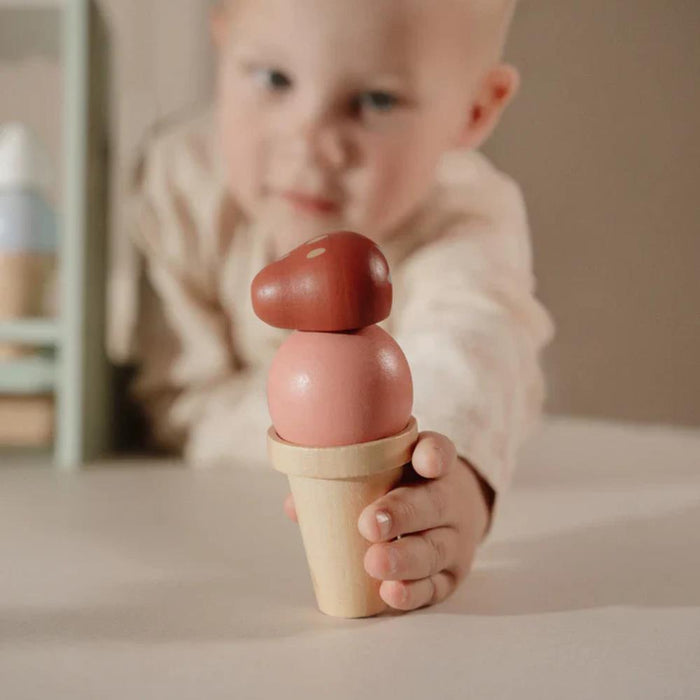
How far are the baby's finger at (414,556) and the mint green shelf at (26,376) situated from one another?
0.36 metres

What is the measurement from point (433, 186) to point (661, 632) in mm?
350

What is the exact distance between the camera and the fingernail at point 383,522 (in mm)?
317

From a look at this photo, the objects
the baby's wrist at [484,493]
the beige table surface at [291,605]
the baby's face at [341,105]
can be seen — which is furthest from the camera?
the baby's face at [341,105]

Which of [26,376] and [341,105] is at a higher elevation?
[341,105]

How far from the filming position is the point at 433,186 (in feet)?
1.94

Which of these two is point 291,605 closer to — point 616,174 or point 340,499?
point 340,499

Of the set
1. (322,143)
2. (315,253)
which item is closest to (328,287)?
(315,253)

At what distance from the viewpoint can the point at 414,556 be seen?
33 cm

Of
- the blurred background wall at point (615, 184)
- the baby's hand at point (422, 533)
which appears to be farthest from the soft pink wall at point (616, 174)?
the baby's hand at point (422, 533)

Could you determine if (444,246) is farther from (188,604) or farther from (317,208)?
(188,604)

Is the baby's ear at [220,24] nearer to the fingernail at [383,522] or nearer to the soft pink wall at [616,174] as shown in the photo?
the soft pink wall at [616,174]

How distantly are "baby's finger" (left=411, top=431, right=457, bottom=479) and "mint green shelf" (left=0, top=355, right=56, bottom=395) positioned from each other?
0.37 metres

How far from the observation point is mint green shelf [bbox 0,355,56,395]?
60 centimetres

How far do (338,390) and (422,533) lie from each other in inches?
3.1
